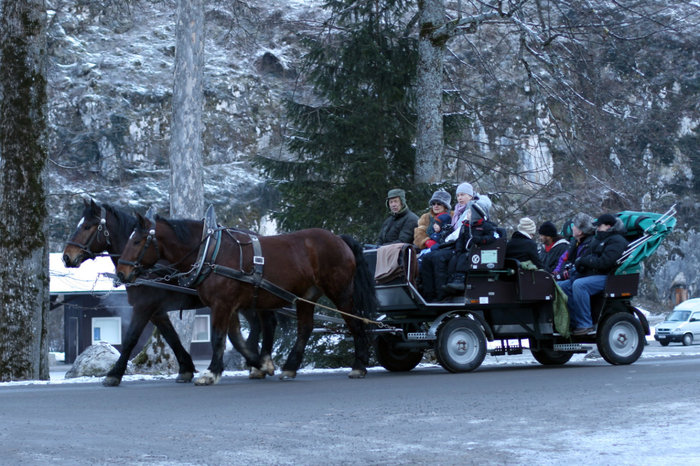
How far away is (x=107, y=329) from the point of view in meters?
42.8

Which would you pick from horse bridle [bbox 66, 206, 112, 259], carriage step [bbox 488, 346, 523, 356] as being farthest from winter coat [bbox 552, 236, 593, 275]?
horse bridle [bbox 66, 206, 112, 259]

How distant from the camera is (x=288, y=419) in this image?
7.90m

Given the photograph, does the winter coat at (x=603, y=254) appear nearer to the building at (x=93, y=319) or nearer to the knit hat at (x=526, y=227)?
the knit hat at (x=526, y=227)

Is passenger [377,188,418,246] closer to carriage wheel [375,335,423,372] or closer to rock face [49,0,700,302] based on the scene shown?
carriage wheel [375,335,423,372]

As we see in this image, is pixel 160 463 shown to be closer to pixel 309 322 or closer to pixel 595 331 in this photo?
pixel 309 322

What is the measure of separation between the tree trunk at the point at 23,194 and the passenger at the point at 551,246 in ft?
23.4

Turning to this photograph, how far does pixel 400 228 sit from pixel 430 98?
6810 mm

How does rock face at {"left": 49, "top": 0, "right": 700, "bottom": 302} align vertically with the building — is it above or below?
above

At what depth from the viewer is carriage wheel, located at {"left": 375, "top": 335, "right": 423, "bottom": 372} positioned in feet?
44.8

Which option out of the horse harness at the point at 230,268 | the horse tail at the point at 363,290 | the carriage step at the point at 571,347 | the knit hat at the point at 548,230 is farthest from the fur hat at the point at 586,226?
the horse harness at the point at 230,268

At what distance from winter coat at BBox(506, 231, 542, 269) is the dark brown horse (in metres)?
3.54

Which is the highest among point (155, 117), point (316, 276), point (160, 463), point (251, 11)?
point (155, 117)

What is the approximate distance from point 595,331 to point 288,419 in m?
6.70

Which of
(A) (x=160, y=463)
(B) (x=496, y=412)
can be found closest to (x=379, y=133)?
(B) (x=496, y=412)
